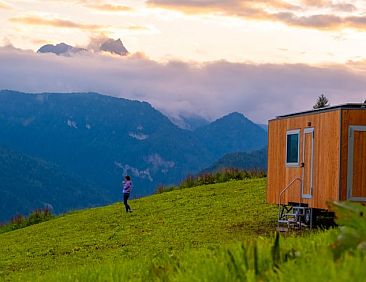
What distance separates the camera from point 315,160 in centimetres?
2228

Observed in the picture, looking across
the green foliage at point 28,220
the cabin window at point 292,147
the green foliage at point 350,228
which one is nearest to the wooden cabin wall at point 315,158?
the cabin window at point 292,147

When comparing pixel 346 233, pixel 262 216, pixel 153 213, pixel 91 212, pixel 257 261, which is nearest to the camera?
pixel 346 233

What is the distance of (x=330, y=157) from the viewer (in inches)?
835

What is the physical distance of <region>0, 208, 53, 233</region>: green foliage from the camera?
37125mm

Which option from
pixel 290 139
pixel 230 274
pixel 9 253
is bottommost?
pixel 9 253

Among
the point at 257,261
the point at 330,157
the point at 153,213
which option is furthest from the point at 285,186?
the point at 257,261

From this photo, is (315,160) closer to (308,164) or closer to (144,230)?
(308,164)

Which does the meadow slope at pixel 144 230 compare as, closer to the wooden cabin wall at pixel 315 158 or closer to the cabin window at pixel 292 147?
the wooden cabin wall at pixel 315 158

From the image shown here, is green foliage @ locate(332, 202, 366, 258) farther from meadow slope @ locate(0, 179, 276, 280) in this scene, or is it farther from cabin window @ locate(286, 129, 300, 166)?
cabin window @ locate(286, 129, 300, 166)

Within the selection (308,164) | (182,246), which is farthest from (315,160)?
(182,246)

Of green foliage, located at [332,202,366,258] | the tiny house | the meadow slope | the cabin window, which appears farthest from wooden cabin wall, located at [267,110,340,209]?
green foliage, located at [332,202,366,258]

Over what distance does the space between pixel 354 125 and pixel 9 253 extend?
11687 millimetres

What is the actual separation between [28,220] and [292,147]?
1786cm

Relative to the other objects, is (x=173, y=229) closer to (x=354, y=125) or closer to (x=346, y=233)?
(x=354, y=125)
